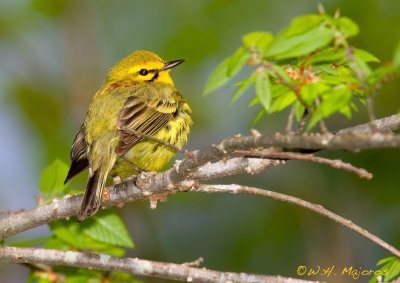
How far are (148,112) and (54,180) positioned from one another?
0.98 m

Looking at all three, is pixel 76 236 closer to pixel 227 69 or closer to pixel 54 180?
pixel 54 180

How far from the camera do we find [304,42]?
3434mm

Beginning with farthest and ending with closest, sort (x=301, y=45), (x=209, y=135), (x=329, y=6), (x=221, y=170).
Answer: (x=209, y=135), (x=329, y=6), (x=221, y=170), (x=301, y=45)

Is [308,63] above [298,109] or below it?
above

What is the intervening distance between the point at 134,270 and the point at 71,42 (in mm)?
5229

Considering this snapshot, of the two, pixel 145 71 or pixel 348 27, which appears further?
pixel 145 71

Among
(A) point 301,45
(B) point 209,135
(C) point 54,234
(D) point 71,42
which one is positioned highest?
(A) point 301,45

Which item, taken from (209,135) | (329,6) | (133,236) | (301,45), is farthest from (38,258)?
(329,6)

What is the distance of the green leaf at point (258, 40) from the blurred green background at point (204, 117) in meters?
4.83

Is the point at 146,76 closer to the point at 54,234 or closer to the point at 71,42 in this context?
the point at 54,234

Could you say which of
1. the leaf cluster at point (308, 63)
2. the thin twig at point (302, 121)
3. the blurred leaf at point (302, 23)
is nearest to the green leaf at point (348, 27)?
the leaf cluster at point (308, 63)

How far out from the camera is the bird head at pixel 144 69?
7.07 meters

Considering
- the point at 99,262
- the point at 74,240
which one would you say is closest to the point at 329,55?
the point at 99,262

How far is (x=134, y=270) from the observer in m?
5.22
